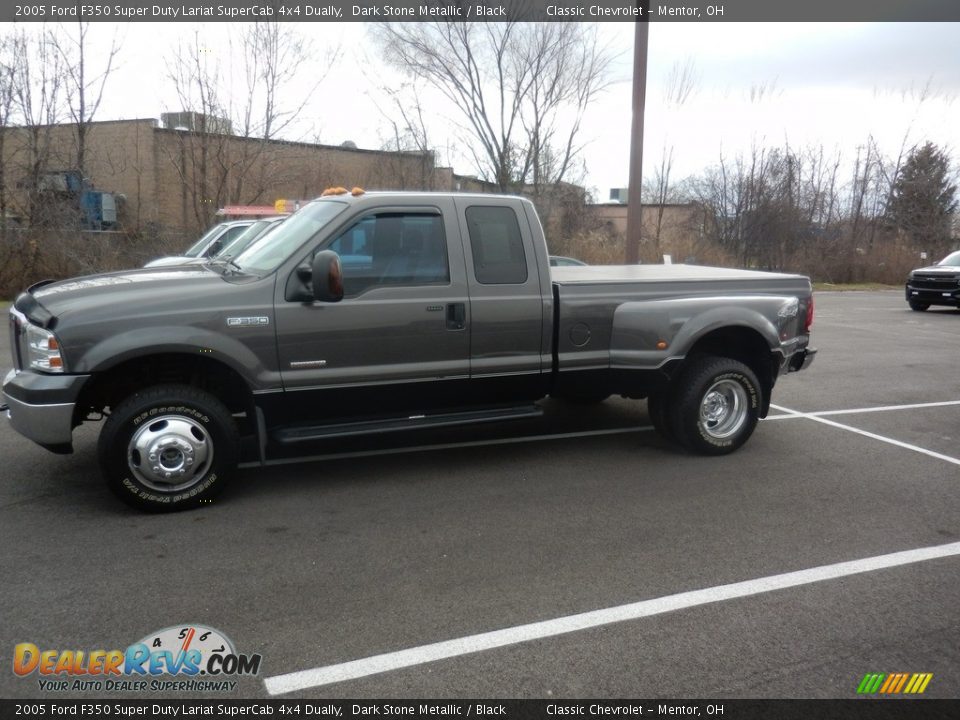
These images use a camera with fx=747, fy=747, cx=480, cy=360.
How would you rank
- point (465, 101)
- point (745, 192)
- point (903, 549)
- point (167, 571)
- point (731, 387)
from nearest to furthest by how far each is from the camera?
point (167, 571) < point (903, 549) < point (731, 387) < point (465, 101) < point (745, 192)

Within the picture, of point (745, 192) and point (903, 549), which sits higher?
point (745, 192)

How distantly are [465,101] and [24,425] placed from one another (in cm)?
2597

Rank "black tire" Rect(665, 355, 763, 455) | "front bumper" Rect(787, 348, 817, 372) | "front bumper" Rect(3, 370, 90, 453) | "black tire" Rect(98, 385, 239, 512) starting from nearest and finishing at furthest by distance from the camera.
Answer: "front bumper" Rect(3, 370, 90, 453) < "black tire" Rect(98, 385, 239, 512) < "black tire" Rect(665, 355, 763, 455) < "front bumper" Rect(787, 348, 817, 372)

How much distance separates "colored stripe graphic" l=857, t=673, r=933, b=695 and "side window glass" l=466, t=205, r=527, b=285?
3396mm

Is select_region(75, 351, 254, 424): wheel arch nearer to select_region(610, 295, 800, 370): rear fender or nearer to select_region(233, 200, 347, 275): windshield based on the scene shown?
select_region(233, 200, 347, 275): windshield

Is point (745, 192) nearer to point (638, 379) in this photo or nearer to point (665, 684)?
point (638, 379)

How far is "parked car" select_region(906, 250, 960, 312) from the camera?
19125mm

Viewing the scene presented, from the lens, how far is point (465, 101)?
2833 cm

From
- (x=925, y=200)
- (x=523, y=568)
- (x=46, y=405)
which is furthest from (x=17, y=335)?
(x=925, y=200)

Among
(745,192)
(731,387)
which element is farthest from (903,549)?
(745,192)

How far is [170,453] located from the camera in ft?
15.5

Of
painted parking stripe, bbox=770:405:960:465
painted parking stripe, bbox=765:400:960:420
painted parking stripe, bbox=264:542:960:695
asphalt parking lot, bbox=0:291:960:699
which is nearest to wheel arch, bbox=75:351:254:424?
asphalt parking lot, bbox=0:291:960:699

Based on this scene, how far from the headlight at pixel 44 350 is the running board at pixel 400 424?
138 centimetres

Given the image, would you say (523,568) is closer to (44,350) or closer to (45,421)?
(45,421)
